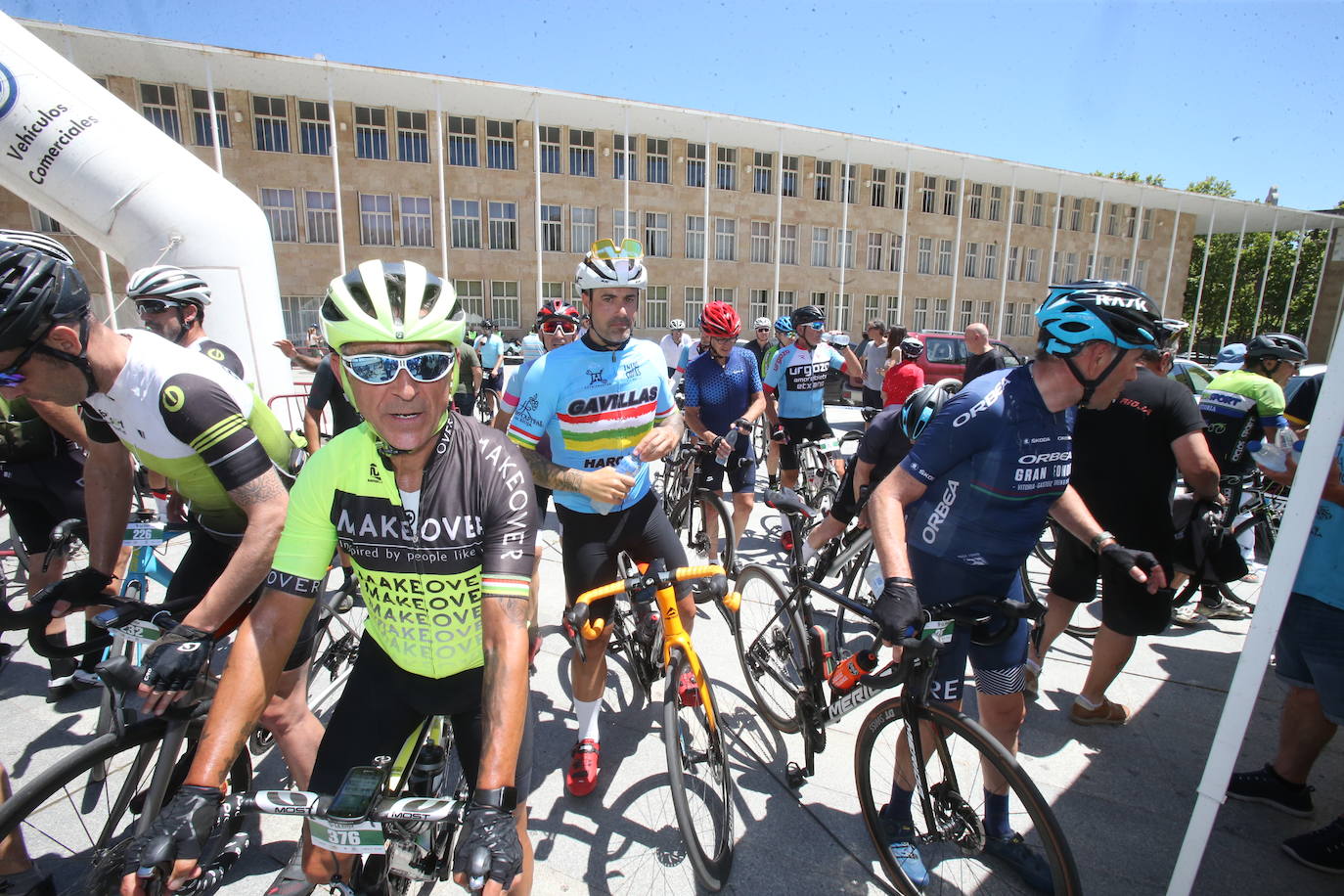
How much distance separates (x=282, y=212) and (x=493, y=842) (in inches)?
1261

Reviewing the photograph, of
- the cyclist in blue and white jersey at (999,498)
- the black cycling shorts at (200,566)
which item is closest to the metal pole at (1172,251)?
the cyclist in blue and white jersey at (999,498)

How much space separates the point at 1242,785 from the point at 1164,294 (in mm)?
53122

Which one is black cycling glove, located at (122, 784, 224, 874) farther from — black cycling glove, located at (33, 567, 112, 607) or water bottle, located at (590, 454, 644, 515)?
water bottle, located at (590, 454, 644, 515)

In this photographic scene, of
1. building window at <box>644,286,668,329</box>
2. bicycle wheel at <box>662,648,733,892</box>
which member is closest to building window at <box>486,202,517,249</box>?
building window at <box>644,286,668,329</box>

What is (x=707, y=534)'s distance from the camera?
559cm

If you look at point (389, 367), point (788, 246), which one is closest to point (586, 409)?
point (389, 367)

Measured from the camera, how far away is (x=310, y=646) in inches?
97.0

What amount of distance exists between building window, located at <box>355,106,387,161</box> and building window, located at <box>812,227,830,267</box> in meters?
22.6

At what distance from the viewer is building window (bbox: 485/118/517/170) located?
28500mm

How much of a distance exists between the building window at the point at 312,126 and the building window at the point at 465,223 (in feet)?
18.5

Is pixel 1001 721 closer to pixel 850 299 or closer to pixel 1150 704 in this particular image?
pixel 1150 704

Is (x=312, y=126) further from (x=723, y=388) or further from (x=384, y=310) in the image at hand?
(x=384, y=310)

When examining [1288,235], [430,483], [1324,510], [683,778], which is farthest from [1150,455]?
[1288,235]

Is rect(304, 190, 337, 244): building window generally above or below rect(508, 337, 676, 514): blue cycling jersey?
above
